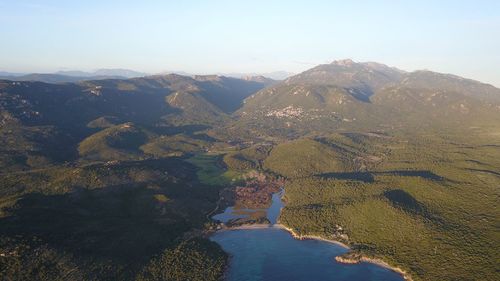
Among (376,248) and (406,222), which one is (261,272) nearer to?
(376,248)

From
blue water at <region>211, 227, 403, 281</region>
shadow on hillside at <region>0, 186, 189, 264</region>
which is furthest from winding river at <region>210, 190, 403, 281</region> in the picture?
shadow on hillside at <region>0, 186, 189, 264</region>

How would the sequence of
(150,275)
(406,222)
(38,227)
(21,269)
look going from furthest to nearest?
(406,222) → (38,227) → (150,275) → (21,269)

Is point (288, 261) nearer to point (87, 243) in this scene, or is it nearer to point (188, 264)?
point (188, 264)

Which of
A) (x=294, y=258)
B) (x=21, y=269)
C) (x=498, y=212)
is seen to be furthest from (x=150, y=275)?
(x=498, y=212)

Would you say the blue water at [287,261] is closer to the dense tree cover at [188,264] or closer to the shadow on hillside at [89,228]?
the dense tree cover at [188,264]

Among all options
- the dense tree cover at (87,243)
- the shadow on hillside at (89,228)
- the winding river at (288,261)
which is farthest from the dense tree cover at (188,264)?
the shadow on hillside at (89,228)

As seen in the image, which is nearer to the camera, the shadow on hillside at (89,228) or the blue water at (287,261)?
the shadow on hillside at (89,228)

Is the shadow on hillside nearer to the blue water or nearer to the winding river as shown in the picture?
the blue water

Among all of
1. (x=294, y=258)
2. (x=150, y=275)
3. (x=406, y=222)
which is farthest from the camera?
(x=406, y=222)
